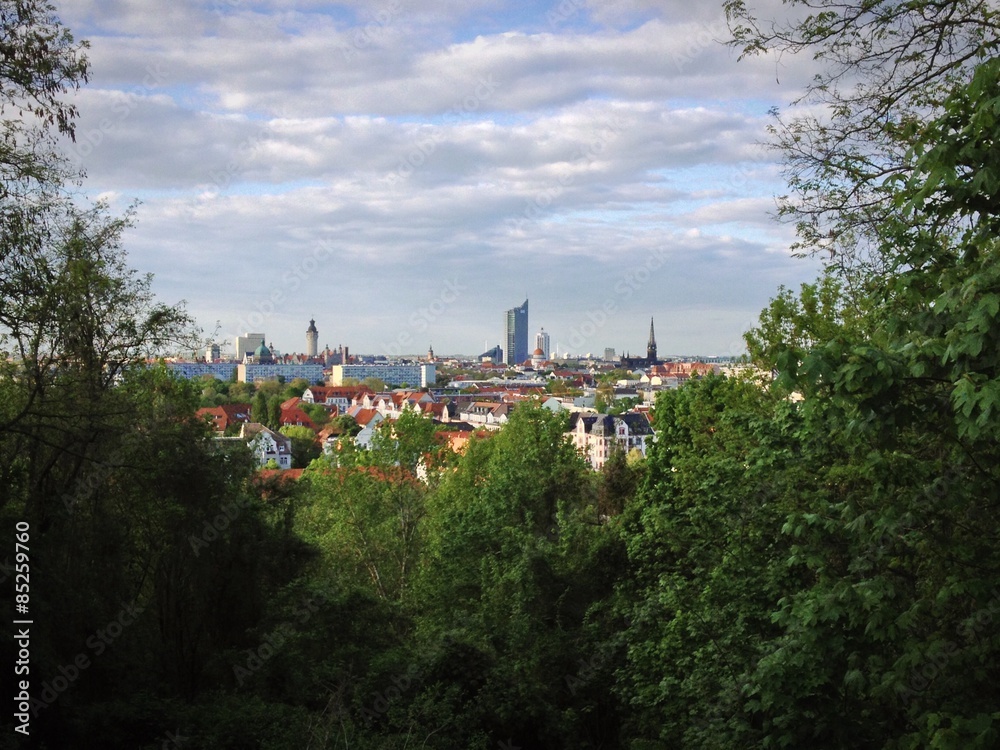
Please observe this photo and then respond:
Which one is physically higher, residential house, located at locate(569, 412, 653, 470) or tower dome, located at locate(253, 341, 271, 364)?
tower dome, located at locate(253, 341, 271, 364)

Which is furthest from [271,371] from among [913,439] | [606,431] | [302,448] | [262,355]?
[913,439]

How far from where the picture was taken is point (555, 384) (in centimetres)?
15338

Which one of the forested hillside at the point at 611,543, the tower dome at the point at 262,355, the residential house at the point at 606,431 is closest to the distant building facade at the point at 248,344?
the tower dome at the point at 262,355

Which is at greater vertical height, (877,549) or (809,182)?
(809,182)

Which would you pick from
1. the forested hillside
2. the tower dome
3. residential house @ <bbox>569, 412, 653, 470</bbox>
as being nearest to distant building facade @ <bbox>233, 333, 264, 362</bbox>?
the tower dome

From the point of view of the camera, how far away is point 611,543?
55.9ft

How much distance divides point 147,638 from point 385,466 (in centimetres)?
1564

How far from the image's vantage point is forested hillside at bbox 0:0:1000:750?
5395 mm

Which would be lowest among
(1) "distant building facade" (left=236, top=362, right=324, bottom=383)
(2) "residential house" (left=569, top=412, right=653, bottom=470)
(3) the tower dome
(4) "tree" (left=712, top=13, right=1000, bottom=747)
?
(2) "residential house" (left=569, top=412, right=653, bottom=470)

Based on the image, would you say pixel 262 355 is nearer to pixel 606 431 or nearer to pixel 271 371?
pixel 271 371

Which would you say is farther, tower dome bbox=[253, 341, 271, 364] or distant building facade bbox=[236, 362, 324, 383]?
tower dome bbox=[253, 341, 271, 364]

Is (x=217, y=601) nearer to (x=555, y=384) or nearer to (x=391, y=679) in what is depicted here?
(x=391, y=679)

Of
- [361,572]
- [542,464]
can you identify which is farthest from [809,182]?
[361,572]

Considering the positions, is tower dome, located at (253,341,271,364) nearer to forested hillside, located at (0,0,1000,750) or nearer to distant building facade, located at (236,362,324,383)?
distant building facade, located at (236,362,324,383)
